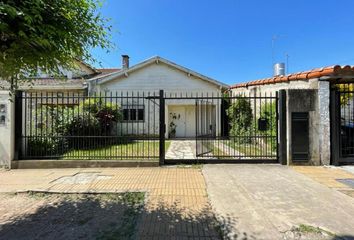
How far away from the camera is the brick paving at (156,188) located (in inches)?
163

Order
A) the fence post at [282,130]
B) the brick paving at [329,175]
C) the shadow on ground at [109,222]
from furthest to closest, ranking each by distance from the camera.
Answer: the fence post at [282,130] → the brick paving at [329,175] → the shadow on ground at [109,222]

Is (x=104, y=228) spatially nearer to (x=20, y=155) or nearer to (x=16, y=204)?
(x=16, y=204)

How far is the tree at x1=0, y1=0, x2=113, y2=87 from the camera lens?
3178 millimetres

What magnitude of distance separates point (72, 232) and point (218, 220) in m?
2.19

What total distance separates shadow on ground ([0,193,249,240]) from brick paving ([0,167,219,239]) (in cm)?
1

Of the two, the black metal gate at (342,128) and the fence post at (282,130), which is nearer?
the black metal gate at (342,128)

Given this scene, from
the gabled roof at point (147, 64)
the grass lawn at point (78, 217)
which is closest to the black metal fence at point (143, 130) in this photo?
the gabled roof at point (147, 64)

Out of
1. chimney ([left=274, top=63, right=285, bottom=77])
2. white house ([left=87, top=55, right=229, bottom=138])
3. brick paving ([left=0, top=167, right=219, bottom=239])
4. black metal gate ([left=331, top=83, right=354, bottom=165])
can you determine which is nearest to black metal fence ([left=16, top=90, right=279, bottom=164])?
white house ([left=87, top=55, right=229, bottom=138])

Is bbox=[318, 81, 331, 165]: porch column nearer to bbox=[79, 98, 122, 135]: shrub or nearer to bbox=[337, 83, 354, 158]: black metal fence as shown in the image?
bbox=[337, 83, 354, 158]: black metal fence

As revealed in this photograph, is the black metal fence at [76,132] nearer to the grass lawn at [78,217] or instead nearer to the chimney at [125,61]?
the grass lawn at [78,217]

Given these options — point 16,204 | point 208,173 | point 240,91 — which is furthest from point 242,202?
point 240,91

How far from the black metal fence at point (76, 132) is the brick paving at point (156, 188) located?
117 cm

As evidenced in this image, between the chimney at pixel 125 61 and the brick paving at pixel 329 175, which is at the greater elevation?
the chimney at pixel 125 61

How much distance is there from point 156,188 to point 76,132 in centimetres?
754
